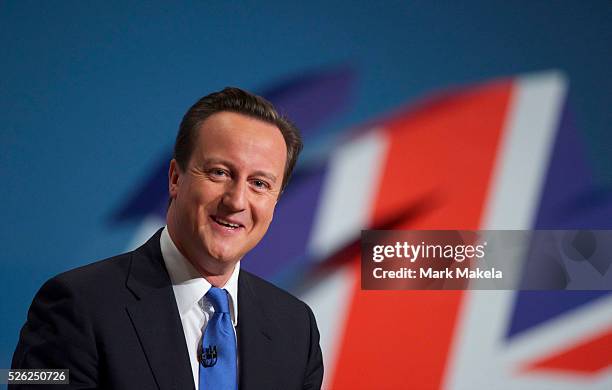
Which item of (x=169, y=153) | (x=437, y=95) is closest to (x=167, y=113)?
(x=169, y=153)

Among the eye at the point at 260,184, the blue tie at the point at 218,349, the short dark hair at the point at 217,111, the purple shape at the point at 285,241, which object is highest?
the purple shape at the point at 285,241

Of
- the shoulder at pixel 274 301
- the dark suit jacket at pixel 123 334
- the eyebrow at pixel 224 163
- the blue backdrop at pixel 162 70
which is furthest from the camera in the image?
the blue backdrop at pixel 162 70

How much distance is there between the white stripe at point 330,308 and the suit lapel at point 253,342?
0.99 metres

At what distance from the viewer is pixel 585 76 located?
2.50 meters

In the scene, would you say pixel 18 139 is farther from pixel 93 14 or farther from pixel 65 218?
pixel 93 14

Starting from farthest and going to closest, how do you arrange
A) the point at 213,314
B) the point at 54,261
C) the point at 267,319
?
1. the point at 54,261
2. the point at 267,319
3. the point at 213,314

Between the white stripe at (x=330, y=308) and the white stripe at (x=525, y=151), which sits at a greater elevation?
the white stripe at (x=525, y=151)

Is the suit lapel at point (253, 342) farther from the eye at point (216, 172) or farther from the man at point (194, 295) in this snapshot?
the eye at point (216, 172)

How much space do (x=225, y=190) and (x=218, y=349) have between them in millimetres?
303

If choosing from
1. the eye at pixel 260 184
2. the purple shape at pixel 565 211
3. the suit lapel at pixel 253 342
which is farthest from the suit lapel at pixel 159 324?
the purple shape at pixel 565 211

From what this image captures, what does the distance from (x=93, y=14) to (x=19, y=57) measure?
Answer: 1.05 feet

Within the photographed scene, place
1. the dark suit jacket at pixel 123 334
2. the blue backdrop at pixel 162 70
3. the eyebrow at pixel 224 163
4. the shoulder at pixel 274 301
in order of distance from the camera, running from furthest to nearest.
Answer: the blue backdrop at pixel 162 70, the shoulder at pixel 274 301, the eyebrow at pixel 224 163, the dark suit jacket at pixel 123 334

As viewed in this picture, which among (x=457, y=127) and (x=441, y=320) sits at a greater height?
(x=457, y=127)

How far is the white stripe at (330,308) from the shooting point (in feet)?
7.83
